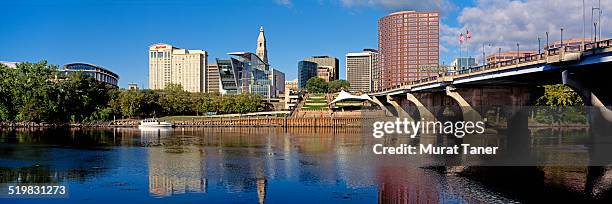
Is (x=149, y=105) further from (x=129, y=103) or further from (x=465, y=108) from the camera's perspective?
(x=465, y=108)

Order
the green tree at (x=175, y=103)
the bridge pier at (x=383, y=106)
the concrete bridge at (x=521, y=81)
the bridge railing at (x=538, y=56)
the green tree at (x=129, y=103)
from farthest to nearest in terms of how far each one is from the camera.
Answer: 1. the green tree at (x=175, y=103)
2. the green tree at (x=129, y=103)
3. the bridge pier at (x=383, y=106)
4. the concrete bridge at (x=521, y=81)
5. the bridge railing at (x=538, y=56)

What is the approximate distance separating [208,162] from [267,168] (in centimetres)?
722

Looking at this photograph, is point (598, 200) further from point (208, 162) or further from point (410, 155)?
point (208, 162)

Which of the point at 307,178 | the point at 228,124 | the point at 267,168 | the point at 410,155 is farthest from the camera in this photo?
the point at 228,124

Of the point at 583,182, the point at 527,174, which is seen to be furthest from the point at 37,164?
the point at 583,182

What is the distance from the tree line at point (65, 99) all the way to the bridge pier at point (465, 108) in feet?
274

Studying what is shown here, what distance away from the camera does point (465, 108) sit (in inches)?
2734

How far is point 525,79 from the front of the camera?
58594 millimetres

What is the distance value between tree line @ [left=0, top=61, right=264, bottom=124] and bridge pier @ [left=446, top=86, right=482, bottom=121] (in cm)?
8342

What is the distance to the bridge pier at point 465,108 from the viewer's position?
69.5 m

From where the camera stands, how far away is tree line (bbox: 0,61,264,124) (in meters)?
119

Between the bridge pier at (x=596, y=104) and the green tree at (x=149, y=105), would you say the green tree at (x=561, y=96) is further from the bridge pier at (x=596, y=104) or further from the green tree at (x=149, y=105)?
the green tree at (x=149, y=105)

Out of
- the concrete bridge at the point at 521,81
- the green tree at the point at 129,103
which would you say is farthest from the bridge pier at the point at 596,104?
the green tree at the point at 129,103

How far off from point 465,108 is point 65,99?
91.5 metres
